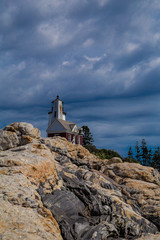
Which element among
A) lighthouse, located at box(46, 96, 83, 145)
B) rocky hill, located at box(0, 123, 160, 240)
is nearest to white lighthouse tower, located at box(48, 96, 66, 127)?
lighthouse, located at box(46, 96, 83, 145)

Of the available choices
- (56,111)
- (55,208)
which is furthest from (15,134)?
(56,111)

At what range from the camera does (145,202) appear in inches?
527

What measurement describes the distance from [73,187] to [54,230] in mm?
3459

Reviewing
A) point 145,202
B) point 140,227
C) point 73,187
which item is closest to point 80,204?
point 73,187

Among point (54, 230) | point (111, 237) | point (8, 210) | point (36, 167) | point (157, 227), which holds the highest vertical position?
point (36, 167)

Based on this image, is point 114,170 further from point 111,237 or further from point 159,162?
point 159,162

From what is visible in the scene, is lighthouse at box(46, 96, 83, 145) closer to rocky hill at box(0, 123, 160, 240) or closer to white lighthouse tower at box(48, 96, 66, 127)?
white lighthouse tower at box(48, 96, 66, 127)

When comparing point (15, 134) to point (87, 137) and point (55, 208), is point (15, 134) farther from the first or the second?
point (87, 137)

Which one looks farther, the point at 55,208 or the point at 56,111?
the point at 56,111

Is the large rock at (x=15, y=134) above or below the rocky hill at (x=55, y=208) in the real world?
above

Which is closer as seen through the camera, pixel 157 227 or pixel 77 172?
pixel 157 227

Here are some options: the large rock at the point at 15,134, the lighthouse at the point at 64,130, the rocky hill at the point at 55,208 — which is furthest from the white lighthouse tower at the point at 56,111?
the rocky hill at the point at 55,208

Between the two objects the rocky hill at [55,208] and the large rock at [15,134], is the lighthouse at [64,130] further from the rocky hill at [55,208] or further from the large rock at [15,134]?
the rocky hill at [55,208]

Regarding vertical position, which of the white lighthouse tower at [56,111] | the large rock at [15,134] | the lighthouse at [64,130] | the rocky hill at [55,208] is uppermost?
the white lighthouse tower at [56,111]
